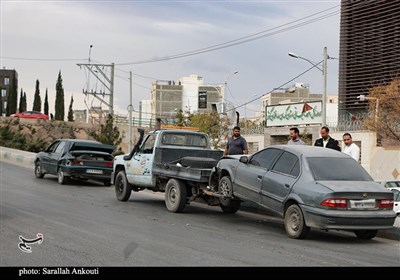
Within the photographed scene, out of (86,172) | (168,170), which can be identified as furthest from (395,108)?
(168,170)

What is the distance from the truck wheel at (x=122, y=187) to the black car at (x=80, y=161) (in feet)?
14.0

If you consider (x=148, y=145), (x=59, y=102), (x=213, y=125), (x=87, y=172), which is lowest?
(x=87, y=172)

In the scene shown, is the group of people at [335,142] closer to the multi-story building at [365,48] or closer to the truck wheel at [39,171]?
the truck wheel at [39,171]

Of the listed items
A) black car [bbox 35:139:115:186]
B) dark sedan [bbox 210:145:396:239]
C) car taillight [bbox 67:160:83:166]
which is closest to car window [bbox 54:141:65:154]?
black car [bbox 35:139:115:186]

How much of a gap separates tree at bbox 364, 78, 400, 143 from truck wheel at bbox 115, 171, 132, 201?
24334mm

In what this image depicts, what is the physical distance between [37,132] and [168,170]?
45996 mm

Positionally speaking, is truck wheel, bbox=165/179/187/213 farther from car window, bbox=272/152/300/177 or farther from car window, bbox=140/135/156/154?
car window, bbox=272/152/300/177

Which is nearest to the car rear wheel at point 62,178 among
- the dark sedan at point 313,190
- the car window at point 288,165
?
the dark sedan at point 313,190

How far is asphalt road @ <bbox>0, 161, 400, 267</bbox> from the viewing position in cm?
775

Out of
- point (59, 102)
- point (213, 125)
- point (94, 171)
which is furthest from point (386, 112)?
point (59, 102)

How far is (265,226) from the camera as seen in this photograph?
1144 centimetres

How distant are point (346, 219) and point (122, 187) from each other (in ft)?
25.1

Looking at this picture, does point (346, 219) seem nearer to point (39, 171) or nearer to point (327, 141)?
point (327, 141)

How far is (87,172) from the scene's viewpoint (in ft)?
64.7
